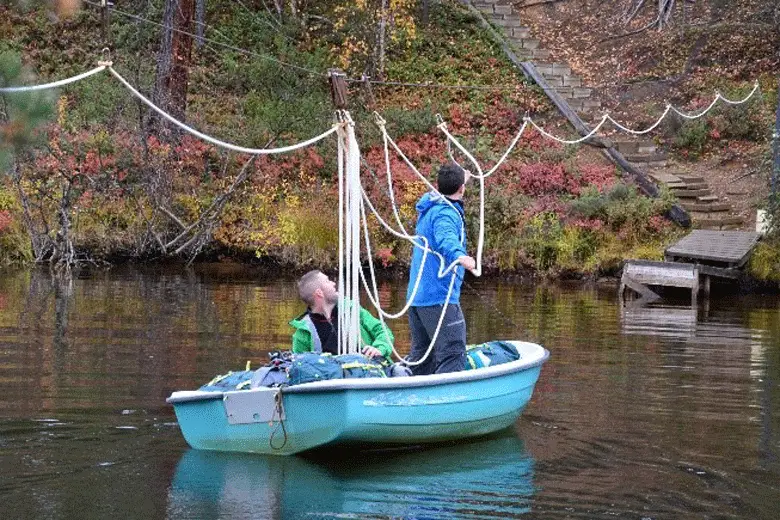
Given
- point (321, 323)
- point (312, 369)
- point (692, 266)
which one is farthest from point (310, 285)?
point (692, 266)

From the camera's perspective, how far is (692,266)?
19906mm

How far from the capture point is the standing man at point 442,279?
893 cm

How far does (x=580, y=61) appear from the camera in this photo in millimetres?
29422

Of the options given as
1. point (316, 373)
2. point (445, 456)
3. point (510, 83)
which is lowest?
point (445, 456)

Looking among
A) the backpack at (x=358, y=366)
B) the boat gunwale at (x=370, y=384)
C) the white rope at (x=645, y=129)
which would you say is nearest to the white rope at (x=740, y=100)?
the white rope at (x=645, y=129)

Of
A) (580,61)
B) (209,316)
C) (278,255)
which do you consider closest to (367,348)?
(209,316)

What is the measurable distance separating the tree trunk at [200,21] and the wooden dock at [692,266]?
11.4 m

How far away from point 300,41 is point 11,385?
17801mm

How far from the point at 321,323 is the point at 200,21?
19.4 metres

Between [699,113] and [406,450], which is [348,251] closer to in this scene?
[406,450]

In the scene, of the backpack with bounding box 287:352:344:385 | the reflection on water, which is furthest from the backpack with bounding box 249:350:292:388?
the reflection on water

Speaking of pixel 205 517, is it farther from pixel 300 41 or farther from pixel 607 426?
pixel 300 41

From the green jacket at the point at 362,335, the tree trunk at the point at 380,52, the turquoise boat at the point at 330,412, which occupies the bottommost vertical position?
the turquoise boat at the point at 330,412

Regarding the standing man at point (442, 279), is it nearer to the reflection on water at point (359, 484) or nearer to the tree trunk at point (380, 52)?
the reflection on water at point (359, 484)
